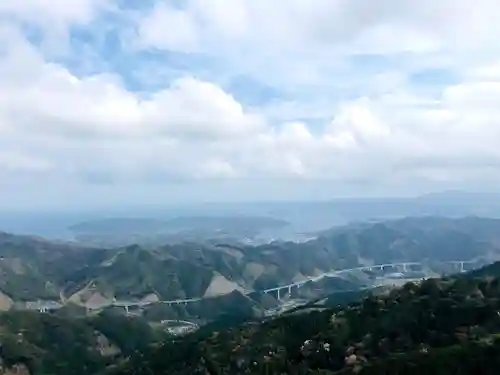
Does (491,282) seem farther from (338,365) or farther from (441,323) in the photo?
(338,365)

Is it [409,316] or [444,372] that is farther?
[409,316]

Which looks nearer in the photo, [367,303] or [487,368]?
[487,368]

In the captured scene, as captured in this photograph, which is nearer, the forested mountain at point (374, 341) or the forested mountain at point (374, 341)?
the forested mountain at point (374, 341)

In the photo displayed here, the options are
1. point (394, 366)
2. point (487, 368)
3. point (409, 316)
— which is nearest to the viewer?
point (487, 368)

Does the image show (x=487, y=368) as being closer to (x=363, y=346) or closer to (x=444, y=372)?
(x=444, y=372)

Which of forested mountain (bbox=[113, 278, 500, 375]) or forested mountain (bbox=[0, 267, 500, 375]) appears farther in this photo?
forested mountain (bbox=[113, 278, 500, 375])

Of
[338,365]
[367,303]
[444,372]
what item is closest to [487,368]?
[444,372]

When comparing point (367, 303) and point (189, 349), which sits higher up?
point (367, 303)

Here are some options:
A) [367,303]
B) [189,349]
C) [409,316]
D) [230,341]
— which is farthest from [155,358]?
[409,316]

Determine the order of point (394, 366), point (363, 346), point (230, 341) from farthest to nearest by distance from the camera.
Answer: point (230, 341) < point (363, 346) < point (394, 366)
